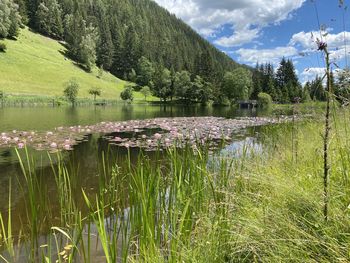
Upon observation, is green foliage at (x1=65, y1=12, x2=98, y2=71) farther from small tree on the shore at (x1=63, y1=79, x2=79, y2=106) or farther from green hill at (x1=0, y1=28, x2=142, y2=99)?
small tree on the shore at (x1=63, y1=79, x2=79, y2=106)

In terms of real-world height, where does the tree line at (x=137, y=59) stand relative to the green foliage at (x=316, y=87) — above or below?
above

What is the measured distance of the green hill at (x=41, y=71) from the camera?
2675 inches

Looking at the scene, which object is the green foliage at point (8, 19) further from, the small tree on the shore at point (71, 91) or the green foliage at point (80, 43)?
the small tree on the shore at point (71, 91)

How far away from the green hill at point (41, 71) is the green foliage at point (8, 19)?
102 inches

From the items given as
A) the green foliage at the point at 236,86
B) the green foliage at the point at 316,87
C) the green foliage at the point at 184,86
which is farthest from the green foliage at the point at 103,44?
the green foliage at the point at 316,87

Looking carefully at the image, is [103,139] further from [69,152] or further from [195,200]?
[195,200]

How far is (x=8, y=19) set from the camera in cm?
8312

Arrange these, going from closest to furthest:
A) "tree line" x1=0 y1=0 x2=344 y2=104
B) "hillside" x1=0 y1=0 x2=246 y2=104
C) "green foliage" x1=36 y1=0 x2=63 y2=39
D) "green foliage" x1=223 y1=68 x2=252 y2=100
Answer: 1. "hillside" x1=0 y1=0 x2=246 y2=104
2. "tree line" x1=0 y1=0 x2=344 y2=104
3. "green foliage" x1=223 y1=68 x2=252 y2=100
4. "green foliage" x1=36 y1=0 x2=63 y2=39

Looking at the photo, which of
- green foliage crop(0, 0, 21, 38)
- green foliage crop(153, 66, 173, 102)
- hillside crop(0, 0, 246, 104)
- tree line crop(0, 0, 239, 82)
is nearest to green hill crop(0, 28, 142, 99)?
hillside crop(0, 0, 246, 104)

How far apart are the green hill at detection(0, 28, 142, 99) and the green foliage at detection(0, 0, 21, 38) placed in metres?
2.60

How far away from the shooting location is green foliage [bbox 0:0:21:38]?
8125 centimetres

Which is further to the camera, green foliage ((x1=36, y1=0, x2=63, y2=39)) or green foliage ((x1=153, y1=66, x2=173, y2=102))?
green foliage ((x1=36, y1=0, x2=63, y2=39))

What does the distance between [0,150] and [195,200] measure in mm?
11140

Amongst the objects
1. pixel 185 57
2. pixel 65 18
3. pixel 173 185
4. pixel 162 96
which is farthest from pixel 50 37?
pixel 173 185
